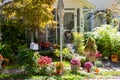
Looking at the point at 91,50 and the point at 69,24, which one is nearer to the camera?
the point at 91,50

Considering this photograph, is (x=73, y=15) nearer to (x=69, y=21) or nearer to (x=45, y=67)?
(x=69, y=21)

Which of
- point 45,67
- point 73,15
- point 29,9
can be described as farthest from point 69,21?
point 45,67

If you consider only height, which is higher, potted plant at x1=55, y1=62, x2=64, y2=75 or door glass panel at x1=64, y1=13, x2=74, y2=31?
door glass panel at x1=64, y1=13, x2=74, y2=31

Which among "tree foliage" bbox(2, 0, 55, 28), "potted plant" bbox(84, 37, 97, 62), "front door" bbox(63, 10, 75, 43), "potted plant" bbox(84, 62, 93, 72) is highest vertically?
"tree foliage" bbox(2, 0, 55, 28)

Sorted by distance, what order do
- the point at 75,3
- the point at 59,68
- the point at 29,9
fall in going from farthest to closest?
the point at 75,3
the point at 29,9
the point at 59,68

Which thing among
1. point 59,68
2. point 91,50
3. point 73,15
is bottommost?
point 59,68

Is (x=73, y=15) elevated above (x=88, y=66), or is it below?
above

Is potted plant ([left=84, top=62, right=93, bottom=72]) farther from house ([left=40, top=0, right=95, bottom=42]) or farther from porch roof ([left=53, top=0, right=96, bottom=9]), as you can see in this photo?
porch roof ([left=53, top=0, right=96, bottom=9])

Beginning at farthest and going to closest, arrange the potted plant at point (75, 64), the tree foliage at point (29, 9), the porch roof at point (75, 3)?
the porch roof at point (75, 3) → the tree foliage at point (29, 9) → the potted plant at point (75, 64)

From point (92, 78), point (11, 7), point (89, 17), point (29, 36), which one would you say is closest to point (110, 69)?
point (92, 78)

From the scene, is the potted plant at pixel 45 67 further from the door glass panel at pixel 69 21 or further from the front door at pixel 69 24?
the door glass panel at pixel 69 21

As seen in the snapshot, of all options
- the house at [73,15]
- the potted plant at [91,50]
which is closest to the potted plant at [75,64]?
the potted plant at [91,50]

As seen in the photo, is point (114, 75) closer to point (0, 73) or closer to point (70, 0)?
point (0, 73)

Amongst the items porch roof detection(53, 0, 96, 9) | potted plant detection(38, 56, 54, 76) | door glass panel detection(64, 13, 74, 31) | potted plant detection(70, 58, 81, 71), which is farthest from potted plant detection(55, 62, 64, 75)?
door glass panel detection(64, 13, 74, 31)
